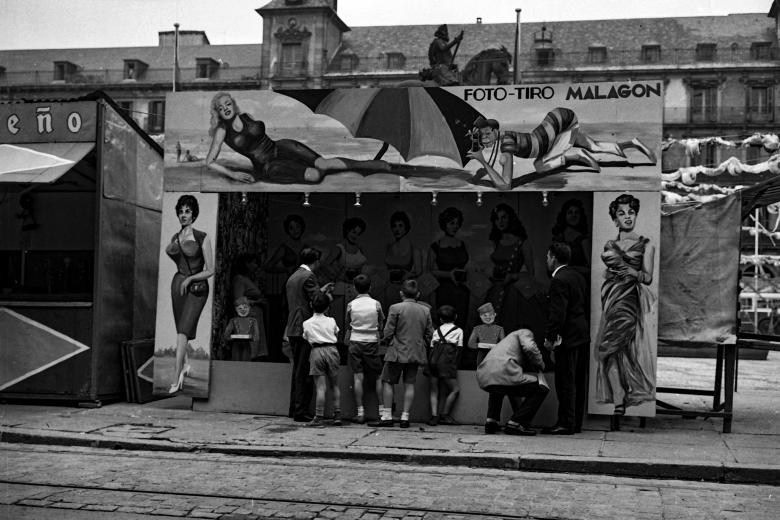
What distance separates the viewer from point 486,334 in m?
11.3

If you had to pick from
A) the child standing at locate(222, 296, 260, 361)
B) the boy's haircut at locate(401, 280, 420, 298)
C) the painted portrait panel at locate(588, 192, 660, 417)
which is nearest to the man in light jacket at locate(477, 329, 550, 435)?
the painted portrait panel at locate(588, 192, 660, 417)

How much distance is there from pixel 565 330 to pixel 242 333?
13.6 feet

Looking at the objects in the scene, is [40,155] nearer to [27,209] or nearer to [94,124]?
[94,124]

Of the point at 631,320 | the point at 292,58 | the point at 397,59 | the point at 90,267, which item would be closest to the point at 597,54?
the point at 397,59

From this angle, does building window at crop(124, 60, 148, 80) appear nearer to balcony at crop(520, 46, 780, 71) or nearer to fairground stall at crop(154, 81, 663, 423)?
balcony at crop(520, 46, 780, 71)

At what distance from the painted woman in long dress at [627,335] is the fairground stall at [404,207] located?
0.08 feet

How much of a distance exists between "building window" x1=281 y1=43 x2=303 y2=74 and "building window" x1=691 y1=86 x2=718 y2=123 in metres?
29.1

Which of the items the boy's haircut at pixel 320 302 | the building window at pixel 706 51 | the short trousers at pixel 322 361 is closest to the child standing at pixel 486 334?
the short trousers at pixel 322 361

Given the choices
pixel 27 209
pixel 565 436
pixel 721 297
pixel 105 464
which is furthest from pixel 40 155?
pixel 721 297

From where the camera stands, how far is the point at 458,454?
9195mm

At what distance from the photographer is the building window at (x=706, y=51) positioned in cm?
6925

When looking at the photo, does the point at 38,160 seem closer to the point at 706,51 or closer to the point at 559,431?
the point at 559,431

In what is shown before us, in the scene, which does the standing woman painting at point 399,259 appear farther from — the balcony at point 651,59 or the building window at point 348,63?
the building window at point 348,63

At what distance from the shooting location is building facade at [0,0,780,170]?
225 ft
